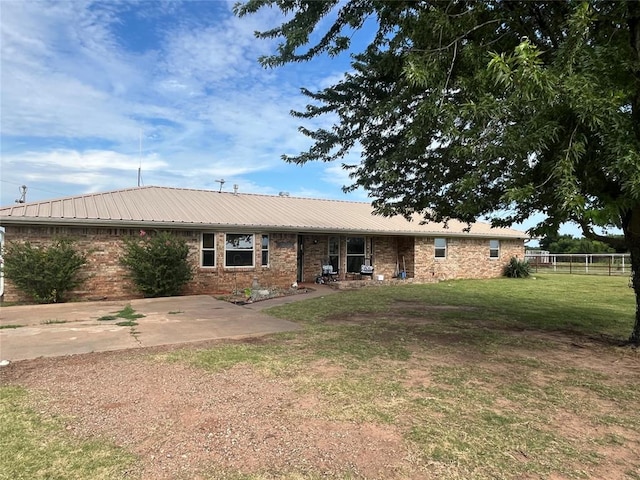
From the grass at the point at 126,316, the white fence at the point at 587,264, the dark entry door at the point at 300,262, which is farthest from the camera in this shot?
the white fence at the point at 587,264

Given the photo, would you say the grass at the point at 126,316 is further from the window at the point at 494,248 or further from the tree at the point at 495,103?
the window at the point at 494,248

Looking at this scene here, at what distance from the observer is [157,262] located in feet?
42.2

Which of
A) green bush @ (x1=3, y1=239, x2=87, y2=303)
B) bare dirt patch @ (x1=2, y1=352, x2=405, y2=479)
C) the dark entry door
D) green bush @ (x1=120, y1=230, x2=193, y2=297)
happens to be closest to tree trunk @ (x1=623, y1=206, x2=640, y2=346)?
bare dirt patch @ (x1=2, y1=352, x2=405, y2=479)

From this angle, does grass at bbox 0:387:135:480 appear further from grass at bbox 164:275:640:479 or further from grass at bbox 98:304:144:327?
grass at bbox 98:304:144:327

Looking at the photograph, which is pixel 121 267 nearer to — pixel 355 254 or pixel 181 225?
pixel 181 225

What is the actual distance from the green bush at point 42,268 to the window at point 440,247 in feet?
50.4

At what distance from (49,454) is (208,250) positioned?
1195 cm

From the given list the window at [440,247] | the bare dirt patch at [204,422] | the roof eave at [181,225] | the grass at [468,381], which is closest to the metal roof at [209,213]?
the roof eave at [181,225]

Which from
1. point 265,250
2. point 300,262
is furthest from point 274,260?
point 300,262

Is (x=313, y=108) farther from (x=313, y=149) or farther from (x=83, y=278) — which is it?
(x=83, y=278)

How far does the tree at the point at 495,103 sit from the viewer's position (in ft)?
13.8

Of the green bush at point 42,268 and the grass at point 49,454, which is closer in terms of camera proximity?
the grass at point 49,454

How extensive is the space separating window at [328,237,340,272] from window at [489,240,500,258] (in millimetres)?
9349

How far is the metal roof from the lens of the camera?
1270 cm
